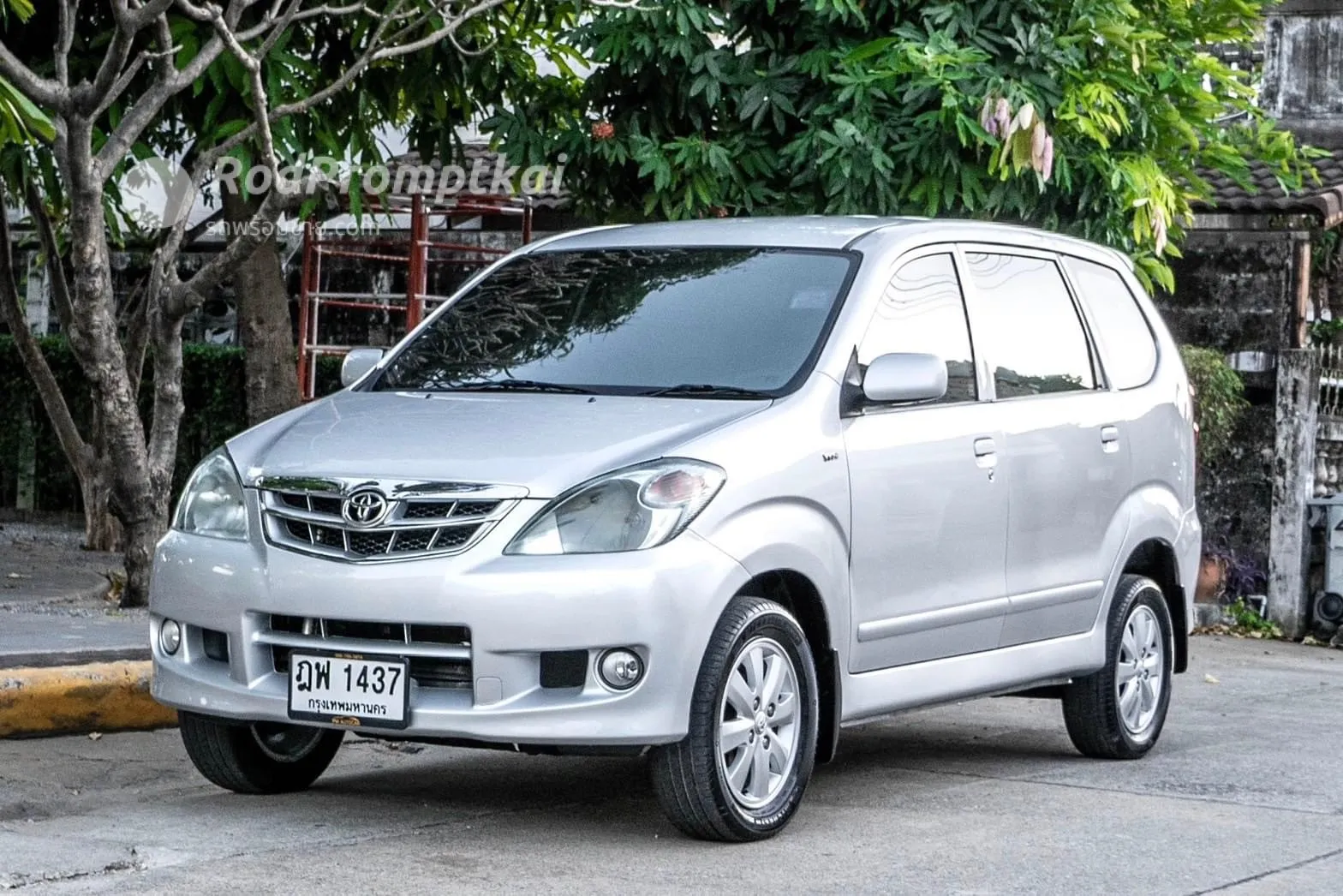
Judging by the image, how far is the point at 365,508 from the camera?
18.5 ft

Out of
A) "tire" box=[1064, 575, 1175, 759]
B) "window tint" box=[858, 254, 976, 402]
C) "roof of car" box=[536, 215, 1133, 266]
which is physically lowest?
"tire" box=[1064, 575, 1175, 759]

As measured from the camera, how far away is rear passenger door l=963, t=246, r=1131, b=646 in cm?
704

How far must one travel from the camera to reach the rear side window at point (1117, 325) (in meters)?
7.87

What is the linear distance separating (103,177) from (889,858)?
16.9 feet

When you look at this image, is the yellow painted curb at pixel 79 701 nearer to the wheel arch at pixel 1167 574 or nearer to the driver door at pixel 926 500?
the driver door at pixel 926 500

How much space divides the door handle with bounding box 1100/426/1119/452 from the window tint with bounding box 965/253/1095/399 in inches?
7.1

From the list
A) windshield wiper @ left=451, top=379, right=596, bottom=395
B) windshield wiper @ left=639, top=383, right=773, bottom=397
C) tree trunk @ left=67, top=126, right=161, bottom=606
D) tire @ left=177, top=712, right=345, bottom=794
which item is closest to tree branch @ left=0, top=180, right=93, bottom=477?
tree trunk @ left=67, top=126, right=161, bottom=606

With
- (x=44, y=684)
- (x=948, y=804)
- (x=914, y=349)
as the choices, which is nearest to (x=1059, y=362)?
(x=914, y=349)

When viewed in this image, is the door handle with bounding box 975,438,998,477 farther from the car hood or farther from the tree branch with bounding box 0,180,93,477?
the tree branch with bounding box 0,180,93,477

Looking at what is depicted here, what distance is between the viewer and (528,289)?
23.3 ft

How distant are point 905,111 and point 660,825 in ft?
16.8

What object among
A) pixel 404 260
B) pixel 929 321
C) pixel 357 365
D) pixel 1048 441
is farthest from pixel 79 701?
pixel 404 260

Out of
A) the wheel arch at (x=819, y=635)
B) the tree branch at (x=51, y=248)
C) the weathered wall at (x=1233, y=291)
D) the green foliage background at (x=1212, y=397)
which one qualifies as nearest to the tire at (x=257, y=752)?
the wheel arch at (x=819, y=635)

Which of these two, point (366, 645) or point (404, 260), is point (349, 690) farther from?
point (404, 260)
